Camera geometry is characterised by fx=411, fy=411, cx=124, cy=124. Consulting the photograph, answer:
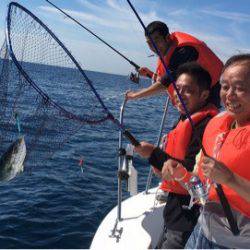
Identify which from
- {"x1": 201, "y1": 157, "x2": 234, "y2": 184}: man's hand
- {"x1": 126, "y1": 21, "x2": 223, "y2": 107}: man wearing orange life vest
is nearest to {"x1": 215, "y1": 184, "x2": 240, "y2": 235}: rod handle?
{"x1": 201, "y1": 157, "x2": 234, "y2": 184}: man's hand

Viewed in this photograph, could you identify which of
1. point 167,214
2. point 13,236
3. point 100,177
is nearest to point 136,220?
point 167,214

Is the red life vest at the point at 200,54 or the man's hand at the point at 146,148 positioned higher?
the red life vest at the point at 200,54

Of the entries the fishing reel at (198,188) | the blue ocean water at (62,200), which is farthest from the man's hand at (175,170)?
the blue ocean water at (62,200)

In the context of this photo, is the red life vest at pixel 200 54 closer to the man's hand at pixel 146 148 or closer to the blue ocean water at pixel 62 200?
the blue ocean water at pixel 62 200

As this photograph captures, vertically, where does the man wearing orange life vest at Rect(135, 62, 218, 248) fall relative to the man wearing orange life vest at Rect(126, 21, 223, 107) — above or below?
below

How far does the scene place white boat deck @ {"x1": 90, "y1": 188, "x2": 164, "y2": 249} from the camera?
469cm

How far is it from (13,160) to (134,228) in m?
1.65

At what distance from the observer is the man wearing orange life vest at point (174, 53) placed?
5090 mm

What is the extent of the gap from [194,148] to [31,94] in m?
2.32

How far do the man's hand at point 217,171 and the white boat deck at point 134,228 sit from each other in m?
2.33

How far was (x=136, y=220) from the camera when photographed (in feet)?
17.1

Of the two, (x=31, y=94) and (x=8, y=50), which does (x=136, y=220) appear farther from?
(x=8, y=50)

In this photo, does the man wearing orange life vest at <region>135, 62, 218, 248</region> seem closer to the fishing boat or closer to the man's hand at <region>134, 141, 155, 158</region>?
the man's hand at <region>134, 141, 155, 158</region>

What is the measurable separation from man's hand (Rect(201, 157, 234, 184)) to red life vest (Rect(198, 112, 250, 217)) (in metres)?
0.30
